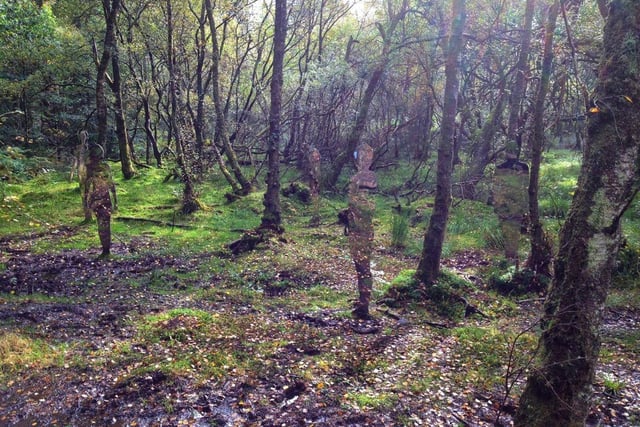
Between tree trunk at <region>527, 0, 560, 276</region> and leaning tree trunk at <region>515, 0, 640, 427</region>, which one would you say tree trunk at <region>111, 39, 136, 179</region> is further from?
leaning tree trunk at <region>515, 0, 640, 427</region>

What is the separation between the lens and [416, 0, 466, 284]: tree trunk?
7.61 m

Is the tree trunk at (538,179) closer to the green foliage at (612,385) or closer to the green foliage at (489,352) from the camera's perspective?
the green foliage at (489,352)

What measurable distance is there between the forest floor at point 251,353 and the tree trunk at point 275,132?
2655mm

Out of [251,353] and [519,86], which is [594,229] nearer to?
[251,353]

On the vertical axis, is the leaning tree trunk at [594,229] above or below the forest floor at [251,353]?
above

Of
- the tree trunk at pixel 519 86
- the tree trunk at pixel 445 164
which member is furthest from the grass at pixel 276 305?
the tree trunk at pixel 519 86

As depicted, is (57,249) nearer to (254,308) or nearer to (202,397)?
(254,308)

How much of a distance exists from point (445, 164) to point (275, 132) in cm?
549

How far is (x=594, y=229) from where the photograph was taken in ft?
9.96

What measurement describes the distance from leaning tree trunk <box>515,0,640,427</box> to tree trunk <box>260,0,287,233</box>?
30.3 ft

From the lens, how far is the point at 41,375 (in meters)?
5.37

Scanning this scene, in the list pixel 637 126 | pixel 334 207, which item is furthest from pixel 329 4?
pixel 637 126

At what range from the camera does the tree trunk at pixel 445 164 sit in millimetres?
7613

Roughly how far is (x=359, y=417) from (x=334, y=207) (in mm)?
12356
